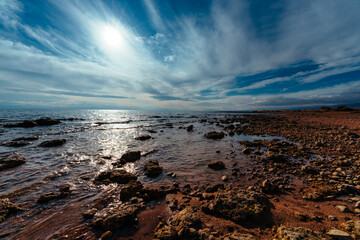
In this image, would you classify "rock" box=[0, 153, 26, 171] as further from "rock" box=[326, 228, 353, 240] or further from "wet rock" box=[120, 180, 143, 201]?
"rock" box=[326, 228, 353, 240]

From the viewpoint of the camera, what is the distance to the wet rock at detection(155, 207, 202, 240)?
3.35 metres

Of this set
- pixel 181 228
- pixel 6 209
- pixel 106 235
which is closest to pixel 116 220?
pixel 106 235

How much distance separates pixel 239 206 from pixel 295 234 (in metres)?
1.47

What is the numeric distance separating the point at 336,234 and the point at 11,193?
476 inches

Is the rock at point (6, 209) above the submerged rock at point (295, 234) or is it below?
below

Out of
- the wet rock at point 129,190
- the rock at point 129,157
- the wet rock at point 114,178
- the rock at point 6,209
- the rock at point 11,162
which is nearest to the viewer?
the rock at point 6,209

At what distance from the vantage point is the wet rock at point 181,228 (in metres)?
3.35

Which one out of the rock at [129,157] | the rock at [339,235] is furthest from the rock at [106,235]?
the rock at [129,157]

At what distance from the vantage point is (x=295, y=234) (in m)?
3.00

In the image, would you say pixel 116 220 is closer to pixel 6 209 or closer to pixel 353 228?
pixel 6 209

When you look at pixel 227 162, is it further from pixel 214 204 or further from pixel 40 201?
pixel 40 201

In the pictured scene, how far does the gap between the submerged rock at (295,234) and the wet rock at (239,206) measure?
76 centimetres

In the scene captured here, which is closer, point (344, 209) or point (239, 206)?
point (344, 209)

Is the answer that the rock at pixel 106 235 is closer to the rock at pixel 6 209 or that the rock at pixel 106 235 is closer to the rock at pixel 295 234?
the rock at pixel 6 209
